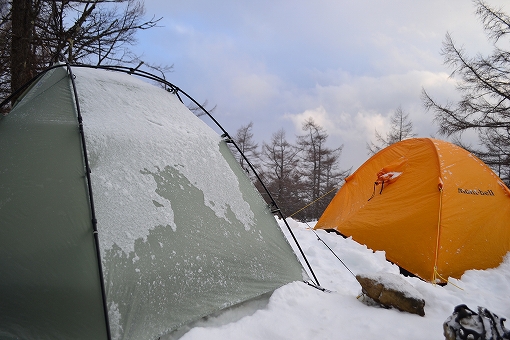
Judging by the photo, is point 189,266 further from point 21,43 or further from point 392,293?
point 21,43

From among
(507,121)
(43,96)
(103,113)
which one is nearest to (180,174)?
(103,113)

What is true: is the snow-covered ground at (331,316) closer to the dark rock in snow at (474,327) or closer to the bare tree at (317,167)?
the dark rock in snow at (474,327)

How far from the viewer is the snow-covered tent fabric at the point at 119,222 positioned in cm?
193

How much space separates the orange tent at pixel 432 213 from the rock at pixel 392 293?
1612 mm

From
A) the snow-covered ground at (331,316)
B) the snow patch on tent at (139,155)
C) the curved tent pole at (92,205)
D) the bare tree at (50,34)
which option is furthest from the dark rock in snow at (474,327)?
the bare tree at (50,34)

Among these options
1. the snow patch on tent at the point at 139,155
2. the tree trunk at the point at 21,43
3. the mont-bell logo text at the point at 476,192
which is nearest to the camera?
the snow patch on tent at the point at 139,155

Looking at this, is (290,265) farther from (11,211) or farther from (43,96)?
(43,96)

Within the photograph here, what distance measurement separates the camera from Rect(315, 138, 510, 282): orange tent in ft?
13.3

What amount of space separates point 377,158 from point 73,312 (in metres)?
5.31

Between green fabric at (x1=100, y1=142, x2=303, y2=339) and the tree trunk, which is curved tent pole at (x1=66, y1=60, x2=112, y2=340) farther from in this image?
the tree trunk

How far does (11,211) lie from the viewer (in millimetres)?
2092

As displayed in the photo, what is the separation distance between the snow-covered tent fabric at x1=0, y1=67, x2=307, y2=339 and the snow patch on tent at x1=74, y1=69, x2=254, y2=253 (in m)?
0.01

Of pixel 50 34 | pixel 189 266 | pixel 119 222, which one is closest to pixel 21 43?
pixel 50 34

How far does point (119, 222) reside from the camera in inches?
87.4
